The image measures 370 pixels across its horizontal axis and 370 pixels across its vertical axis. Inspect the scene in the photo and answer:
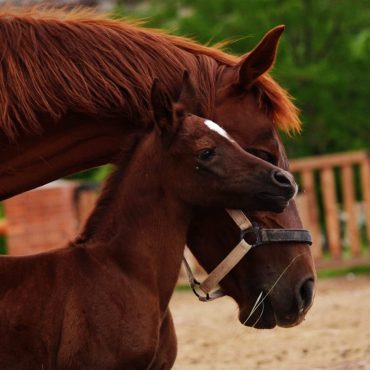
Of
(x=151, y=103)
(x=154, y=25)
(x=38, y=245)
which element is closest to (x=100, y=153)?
(x=151, y=103)

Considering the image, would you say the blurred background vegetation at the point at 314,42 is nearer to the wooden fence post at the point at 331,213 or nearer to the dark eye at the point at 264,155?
the wooden fence post at the point at 331,213

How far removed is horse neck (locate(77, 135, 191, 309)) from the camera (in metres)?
5.26

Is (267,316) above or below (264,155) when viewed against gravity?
below

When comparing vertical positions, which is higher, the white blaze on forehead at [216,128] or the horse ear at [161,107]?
the horse ear at [161,107]

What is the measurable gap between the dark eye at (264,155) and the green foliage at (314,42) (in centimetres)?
933

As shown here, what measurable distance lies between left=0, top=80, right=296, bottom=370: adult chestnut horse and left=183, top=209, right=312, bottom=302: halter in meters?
0.15

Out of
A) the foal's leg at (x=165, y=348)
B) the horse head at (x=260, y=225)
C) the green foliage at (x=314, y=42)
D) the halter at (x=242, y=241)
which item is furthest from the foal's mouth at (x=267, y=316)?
the green foliage at (x=314, y=42)

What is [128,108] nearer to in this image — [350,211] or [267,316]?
[267,316]

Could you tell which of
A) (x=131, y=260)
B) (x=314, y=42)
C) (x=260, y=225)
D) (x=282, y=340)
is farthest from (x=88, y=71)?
(x=314, y=42)

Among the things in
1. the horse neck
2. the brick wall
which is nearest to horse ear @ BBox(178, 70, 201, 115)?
the horse neck

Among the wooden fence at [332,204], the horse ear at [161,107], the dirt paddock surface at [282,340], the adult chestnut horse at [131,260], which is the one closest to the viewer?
the adult chestnut horse at [131,260]

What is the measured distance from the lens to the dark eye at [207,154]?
16.9 ft

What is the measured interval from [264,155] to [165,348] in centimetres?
114

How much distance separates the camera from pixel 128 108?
18.7 feet
